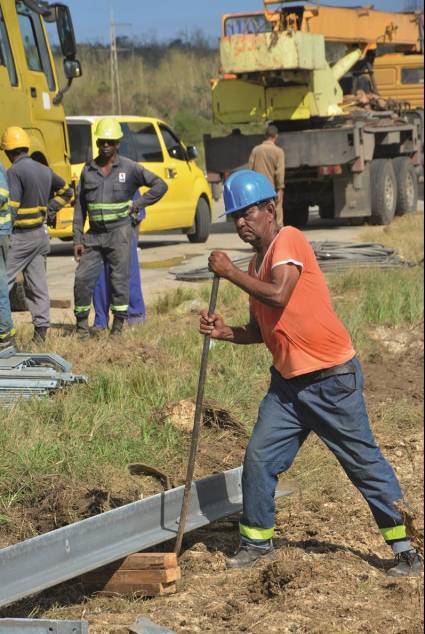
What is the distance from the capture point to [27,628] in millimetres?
4547

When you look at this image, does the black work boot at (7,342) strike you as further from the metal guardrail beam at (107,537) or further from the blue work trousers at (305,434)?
the blue work trousers at (305,434)

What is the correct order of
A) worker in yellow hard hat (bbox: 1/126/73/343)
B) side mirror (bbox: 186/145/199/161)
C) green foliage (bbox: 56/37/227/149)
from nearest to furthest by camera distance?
1. worker in yellow hard hat (bbox: 1/126/73/343)
2. side mirror (bbox: 186/145/199/161)
3. green foliage (bbox: 56/37/227/149)

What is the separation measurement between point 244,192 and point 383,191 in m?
16.0

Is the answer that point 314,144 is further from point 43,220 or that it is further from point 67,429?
point 67,429

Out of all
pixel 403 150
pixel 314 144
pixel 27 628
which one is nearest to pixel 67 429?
pixel 27 628

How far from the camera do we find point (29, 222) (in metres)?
9.78

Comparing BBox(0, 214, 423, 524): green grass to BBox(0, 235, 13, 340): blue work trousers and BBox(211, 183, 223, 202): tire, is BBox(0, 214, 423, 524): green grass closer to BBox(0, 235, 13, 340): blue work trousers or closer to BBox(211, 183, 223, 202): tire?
BBox(0, 235, 13, 340): blue work trousers

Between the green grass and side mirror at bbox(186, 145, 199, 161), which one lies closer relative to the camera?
the green grass

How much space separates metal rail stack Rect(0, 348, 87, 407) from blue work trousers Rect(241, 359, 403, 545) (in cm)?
194

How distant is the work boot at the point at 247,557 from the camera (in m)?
5.88

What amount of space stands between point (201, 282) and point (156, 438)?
7201 mm

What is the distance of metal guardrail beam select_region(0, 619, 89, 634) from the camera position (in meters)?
4.52

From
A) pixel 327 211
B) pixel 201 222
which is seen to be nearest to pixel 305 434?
pixel 201 222

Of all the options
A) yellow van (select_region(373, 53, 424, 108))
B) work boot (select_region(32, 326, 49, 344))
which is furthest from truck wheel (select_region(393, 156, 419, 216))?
work boot (select_region(32, 326, 49, 344))
